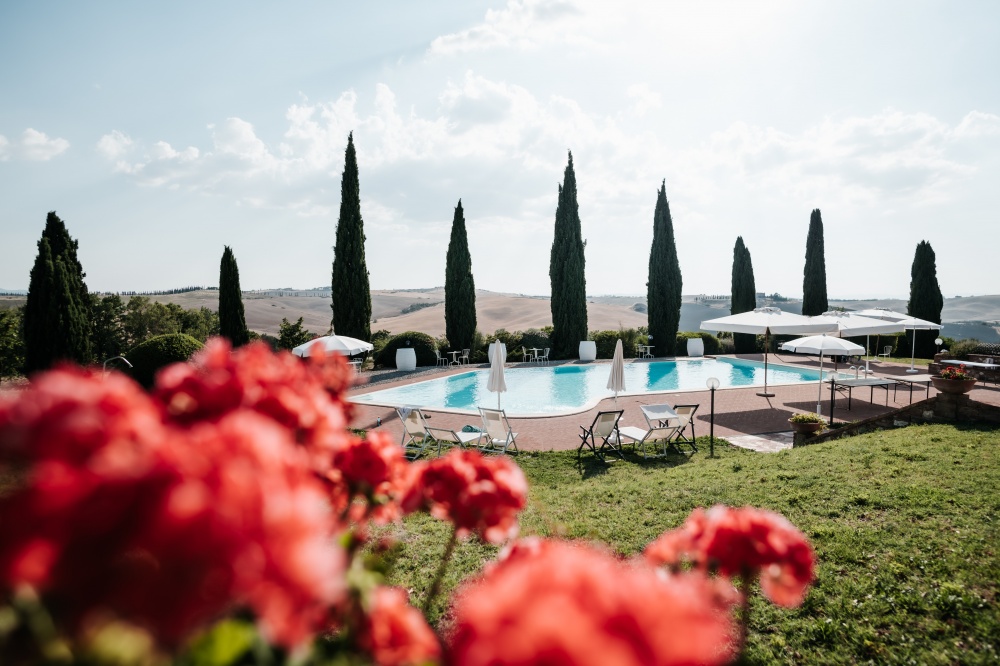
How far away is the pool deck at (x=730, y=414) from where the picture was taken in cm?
982

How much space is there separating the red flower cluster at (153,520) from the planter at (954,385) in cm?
1183

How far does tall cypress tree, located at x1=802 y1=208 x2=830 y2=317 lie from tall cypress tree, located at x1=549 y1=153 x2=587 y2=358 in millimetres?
14265

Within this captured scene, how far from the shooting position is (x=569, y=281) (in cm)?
2500

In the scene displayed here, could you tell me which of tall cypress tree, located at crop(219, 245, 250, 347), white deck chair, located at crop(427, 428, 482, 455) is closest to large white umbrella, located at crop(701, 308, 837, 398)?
white deck chair, located at crop(427, 428, 482, 455)

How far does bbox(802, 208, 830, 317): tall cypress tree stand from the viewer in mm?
28109

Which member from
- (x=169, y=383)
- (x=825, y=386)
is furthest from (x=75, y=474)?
(x=825, y=386)

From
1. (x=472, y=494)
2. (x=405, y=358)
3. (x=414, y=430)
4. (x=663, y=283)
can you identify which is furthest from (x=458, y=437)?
(x=663, y=283)

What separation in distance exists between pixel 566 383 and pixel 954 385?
11.4m

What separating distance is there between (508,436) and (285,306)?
72.1m

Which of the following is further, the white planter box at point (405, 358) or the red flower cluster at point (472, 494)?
the white planter box at point (405, 358)

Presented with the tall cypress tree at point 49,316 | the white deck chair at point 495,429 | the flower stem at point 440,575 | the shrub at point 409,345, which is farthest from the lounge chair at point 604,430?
the tall cypress tree at point 49,316

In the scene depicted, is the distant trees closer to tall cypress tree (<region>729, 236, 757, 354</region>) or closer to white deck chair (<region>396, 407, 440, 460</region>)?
white deck chair (<region>396, 407, 440, 460</region>)

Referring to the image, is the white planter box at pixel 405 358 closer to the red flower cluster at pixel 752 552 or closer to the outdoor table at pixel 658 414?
the outdoor table at pixel 658 414

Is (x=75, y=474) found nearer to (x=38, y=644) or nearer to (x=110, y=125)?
(x=38, y=644)
